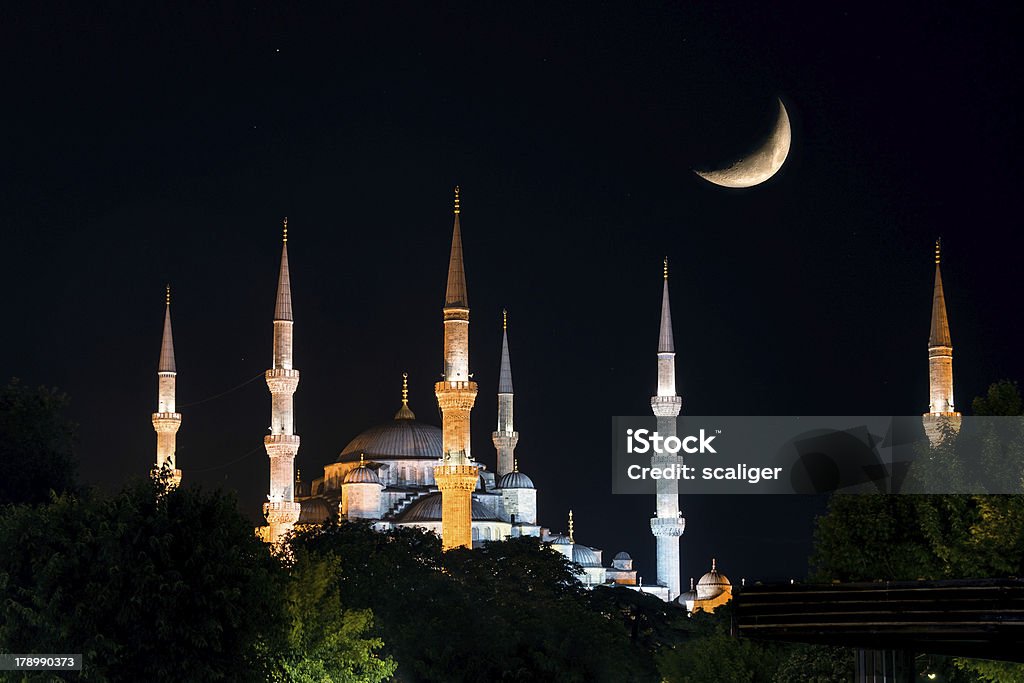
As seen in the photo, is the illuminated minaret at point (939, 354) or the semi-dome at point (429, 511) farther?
the semi-dome at point (429, 511)

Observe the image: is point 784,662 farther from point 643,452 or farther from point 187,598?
point 643,452

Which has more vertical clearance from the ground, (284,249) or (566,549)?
(284,249)

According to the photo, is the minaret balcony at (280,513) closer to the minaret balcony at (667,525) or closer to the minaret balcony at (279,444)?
the minaret balcony at (279,444)

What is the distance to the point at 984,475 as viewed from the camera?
31.8 metres

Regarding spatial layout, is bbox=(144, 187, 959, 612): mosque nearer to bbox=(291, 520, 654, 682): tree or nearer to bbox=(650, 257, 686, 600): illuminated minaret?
bbox=(650, 257, 686, 600): illuminated minaret

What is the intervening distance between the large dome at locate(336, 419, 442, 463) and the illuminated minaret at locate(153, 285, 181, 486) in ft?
61.7

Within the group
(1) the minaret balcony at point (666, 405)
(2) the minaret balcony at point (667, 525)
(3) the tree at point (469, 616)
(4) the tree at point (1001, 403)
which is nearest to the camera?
(4) the tree at point (1001, 403)

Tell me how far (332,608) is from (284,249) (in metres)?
36.0

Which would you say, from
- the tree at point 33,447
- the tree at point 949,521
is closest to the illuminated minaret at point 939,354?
the tree at point 949,521

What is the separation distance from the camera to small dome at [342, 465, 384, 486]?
83.9 metres

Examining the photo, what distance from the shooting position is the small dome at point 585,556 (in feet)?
296

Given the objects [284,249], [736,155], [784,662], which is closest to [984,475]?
[784,662]

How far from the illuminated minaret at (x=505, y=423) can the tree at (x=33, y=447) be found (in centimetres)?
4699

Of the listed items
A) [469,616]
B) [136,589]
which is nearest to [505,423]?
[469,616]
